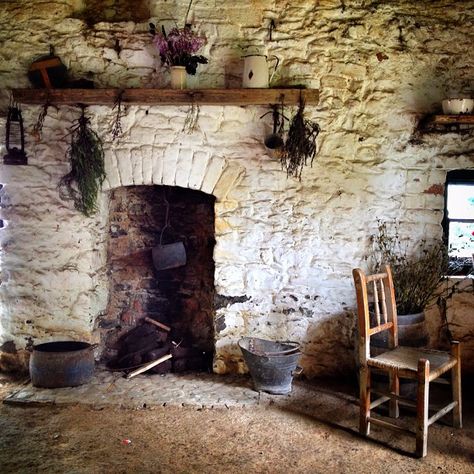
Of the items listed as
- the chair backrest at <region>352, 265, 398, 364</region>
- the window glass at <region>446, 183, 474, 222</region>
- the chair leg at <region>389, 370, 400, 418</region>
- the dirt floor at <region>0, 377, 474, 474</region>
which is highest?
the window glass at <region>446, 183, 474, 222</region>

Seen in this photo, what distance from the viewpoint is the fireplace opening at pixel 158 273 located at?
13.7 feet

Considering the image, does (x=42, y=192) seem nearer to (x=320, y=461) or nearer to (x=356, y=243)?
(x=356, y=243)

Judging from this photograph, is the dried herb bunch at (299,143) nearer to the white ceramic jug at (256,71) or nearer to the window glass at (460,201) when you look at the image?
the white ceramic jug at (256,71)

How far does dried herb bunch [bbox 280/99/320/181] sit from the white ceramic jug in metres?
0.31

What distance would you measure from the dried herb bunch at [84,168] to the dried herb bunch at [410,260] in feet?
6.91

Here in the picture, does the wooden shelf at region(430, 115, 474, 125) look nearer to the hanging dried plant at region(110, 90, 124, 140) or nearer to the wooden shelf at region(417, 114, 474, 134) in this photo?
the wooden shelf at region(417, 114, 474, 134)

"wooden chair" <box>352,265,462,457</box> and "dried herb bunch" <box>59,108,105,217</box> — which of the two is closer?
"wooden chair" <box>352,265,462,457</box>

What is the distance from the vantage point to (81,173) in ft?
12.2

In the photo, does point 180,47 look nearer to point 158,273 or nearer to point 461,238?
point 158,273

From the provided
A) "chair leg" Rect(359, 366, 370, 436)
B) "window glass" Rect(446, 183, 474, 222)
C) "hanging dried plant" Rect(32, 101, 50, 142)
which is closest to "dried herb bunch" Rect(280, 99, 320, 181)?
"window glass" Rect(446, 183, 474, 222)

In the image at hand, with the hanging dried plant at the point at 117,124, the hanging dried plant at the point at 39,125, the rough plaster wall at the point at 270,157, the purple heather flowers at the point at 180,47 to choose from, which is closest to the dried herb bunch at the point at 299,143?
the rough plaster wall at the point at 270,157

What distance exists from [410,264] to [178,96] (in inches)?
82.5

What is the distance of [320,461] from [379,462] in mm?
312

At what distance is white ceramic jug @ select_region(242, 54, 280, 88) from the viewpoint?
3.60 m
